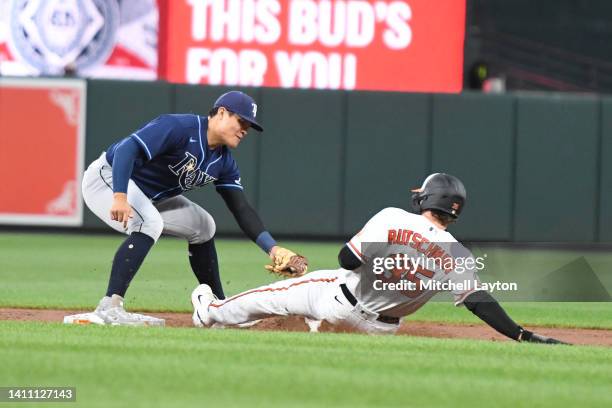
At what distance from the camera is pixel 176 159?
21.2 feet

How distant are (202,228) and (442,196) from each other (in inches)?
58.7

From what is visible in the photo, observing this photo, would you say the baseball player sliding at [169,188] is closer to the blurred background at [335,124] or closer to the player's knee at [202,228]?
the player's knee at [202,228]

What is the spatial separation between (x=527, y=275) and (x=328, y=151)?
167 inches

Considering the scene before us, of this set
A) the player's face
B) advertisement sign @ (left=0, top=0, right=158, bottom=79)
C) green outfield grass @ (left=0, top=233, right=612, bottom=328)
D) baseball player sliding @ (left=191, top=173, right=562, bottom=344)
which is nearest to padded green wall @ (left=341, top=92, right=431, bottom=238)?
green outfield grass @ (left=0, top=233, right=612, bottom=328)

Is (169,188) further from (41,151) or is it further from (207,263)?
(41,151)

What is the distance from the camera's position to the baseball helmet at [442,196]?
5879mm

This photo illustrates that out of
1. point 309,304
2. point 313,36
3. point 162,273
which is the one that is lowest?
point 162,273

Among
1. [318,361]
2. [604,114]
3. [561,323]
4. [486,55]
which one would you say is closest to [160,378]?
[318,361]

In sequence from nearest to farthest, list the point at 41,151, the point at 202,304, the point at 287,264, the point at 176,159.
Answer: the point at 287,264
the point at 176,159
the point at 202,304
the point at 41,151

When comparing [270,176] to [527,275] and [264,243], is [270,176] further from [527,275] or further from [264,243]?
[264,243]

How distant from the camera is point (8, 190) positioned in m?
12.4

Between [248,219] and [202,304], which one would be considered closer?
[202,304]

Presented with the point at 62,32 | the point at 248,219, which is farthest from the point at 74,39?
the point at 248,219

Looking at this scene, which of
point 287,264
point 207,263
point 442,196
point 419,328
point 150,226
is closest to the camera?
point 442,196
